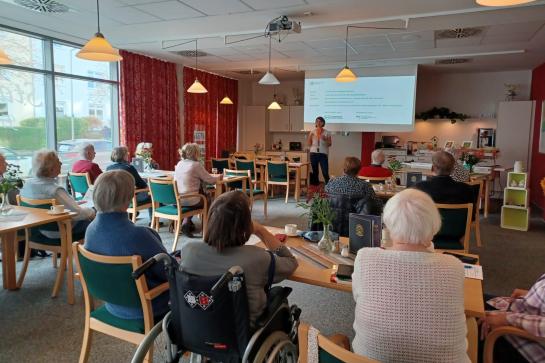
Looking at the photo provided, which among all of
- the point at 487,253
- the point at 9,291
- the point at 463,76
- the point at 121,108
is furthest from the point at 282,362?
the point at 463,76

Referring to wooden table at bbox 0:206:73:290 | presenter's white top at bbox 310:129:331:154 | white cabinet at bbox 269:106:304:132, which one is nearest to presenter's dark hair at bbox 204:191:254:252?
wooden table at bbox 0:206:73:290

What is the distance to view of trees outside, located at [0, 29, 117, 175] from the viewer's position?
18.1 feet

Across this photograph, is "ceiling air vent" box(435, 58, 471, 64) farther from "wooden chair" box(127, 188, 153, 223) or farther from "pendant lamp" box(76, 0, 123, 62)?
"pendant lamp" box(76, 0, 123, 62)

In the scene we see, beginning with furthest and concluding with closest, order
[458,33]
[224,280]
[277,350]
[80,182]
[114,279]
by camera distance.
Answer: [458,33]
[80,182]
[114,279]
[277,350]
[224,280]

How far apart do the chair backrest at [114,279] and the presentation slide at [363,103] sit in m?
7.42

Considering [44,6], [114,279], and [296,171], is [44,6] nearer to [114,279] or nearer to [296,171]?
[114,279]

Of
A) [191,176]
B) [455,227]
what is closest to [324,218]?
[455,227]

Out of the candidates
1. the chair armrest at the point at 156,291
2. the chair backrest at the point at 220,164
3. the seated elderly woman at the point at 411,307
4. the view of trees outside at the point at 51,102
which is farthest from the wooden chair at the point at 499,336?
the chair backrest at the point at 220,164

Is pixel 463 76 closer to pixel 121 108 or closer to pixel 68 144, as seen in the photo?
pixel 121 108

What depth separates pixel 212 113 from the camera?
967 cm

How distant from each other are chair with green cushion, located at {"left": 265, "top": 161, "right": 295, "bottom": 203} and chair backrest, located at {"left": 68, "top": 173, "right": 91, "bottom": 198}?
11.3 ft

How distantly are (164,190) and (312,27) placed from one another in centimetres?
298

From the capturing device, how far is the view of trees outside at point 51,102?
5.52 m

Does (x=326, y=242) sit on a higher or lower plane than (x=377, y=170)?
lower
